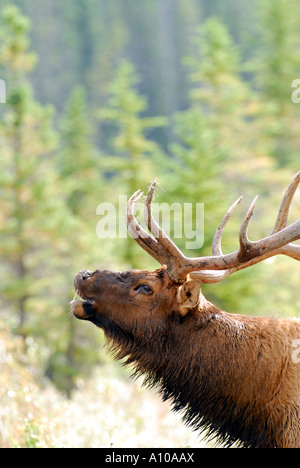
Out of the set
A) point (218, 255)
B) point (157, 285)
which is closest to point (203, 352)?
point (157, 285)

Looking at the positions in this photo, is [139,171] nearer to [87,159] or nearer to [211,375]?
[87,159]

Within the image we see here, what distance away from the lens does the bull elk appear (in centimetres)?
447

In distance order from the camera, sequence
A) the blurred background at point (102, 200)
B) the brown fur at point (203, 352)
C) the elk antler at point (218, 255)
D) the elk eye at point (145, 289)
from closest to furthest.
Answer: the brown fur at point (203, 352) < the elk antler at point (218, 255) < the elk eye at point (145, 289) < the blurred background at point (102, 200)

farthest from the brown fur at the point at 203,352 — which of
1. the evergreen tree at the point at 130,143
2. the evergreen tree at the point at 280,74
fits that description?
the evergreen tree at the point at 280,74

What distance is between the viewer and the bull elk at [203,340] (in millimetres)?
4469

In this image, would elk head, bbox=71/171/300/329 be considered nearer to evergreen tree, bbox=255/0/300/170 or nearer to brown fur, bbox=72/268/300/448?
brown fur, bbox=72/268/300/448

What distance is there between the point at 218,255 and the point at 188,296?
548 mm

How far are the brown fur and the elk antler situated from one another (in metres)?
0.14

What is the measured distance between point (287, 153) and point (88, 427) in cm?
2283

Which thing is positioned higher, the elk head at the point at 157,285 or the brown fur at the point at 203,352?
the elk head at the point at 157,285

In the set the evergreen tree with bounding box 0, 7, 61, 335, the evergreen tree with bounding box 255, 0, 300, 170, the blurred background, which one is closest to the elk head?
the blurred background

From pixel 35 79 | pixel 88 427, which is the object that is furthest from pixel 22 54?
pixel 35 79

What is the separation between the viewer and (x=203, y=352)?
4.62 m

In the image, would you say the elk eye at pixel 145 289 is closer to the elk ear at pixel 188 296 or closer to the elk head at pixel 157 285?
the elk head at pixel 157 285
